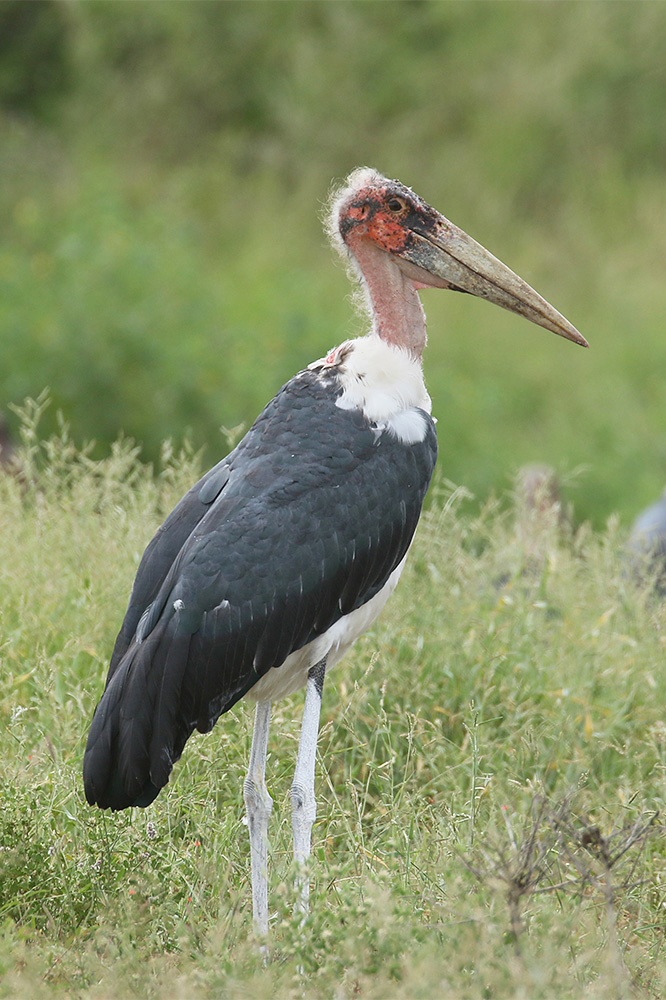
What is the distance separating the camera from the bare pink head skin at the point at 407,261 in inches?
130

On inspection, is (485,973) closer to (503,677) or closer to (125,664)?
(125,664)

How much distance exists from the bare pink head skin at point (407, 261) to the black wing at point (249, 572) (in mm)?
298

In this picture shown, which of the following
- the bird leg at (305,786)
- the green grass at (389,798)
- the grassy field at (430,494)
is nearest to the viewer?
the green grass at (389,798)

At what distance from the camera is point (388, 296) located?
10.9 ft

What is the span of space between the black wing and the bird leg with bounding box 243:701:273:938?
23 centimetres

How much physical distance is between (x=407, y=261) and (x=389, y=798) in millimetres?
1294

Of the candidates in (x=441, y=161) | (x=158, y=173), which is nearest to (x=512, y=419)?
(x=441, y=161)

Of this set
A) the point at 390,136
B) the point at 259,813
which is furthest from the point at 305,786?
the point at 390,136

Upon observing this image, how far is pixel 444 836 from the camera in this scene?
3.08 meters

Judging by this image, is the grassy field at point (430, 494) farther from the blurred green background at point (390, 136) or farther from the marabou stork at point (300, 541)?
the marabou stork at point (300, 541)

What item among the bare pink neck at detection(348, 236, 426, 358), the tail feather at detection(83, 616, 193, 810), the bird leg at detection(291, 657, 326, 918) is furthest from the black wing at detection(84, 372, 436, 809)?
the bare pink neck at detection(348, 236, 426, 358)

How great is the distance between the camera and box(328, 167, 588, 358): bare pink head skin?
3.30m

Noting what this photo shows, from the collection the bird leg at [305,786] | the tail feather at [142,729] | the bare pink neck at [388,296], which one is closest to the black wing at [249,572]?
the tail feather at [142,729]

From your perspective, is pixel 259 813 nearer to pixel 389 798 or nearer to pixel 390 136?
pixel 389 798
